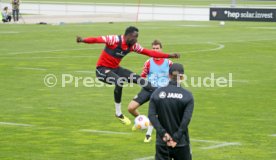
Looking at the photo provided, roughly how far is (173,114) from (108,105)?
12666 millimetres

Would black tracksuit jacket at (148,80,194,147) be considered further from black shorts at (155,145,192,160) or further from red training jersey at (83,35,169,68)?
red training jersey at (83,35,169,68)

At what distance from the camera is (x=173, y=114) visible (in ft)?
39.0

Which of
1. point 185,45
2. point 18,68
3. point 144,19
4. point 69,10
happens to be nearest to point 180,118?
point 18,68

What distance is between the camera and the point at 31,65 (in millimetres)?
36250

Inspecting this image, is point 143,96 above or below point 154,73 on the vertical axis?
below

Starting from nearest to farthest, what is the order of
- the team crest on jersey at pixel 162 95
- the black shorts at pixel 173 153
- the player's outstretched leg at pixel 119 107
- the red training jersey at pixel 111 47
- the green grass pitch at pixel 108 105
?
the team crest on jersey at pixel 162 95
the black shorts at pixel 173 153
the green grass pitch at pixel 108 105
the red training jersey at pixel 111 47
the player's outstretched leg at pixel 119 107

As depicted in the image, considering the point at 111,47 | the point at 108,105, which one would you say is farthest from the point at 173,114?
the point at 108,105

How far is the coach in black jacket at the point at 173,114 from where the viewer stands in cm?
1178

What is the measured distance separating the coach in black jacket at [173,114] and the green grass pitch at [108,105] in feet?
14.9

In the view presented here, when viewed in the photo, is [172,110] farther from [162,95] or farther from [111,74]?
[111,74]

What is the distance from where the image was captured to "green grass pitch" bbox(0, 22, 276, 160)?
17.4m

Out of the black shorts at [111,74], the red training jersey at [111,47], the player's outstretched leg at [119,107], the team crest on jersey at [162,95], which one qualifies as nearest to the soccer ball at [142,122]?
the black shorts at [111,74]

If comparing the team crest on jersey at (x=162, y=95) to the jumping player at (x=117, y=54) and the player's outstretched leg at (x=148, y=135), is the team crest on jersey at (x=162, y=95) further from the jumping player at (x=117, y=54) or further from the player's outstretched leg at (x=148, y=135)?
the jumping player at (x=117, y=54)

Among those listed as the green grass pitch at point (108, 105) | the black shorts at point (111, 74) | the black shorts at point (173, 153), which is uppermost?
the black shorts at point (111, 74)
